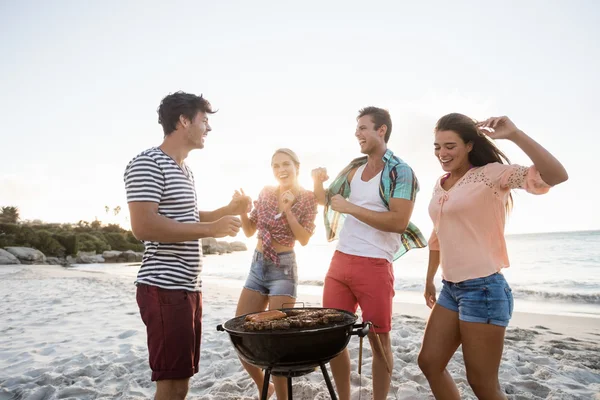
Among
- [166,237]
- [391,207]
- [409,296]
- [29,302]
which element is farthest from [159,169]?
[409,296]

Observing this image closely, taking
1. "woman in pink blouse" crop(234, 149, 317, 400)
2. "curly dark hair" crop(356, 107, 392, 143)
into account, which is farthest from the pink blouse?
"woman in pink blouse" crop(234, 149, 317, 400)

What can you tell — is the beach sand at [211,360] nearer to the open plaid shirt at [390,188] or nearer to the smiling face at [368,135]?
the open plaid shirt at [390,188]

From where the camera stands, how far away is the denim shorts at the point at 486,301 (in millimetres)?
2266

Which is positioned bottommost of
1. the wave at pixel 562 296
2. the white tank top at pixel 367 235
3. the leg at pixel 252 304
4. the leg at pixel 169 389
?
the wave at pixel 562 296

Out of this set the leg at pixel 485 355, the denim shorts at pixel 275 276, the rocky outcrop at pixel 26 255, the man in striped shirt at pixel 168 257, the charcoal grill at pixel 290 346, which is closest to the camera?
the charcoal grill at pixel 290 346

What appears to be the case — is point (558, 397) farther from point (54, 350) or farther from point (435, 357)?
point (54, 350)

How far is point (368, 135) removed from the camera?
3244 millimetres

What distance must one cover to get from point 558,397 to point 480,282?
2.18 metres

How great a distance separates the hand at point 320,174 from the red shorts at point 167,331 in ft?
5.42

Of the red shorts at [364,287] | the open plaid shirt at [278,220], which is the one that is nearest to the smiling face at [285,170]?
the open plaid shirt at [278,220]

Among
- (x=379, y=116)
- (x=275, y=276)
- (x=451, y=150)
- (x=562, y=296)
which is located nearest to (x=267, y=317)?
(x=275, y=276)

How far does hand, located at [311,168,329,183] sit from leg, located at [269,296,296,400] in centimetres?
109

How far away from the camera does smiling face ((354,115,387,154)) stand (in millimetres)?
3248

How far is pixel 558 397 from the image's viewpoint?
3.49 metres
